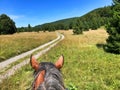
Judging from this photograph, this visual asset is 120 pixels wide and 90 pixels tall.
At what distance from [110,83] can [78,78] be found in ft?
5.95

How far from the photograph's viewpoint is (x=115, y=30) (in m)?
29.7

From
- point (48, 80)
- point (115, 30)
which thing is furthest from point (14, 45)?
point (48, 80)

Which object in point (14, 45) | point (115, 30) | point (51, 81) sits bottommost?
point (14, 45)

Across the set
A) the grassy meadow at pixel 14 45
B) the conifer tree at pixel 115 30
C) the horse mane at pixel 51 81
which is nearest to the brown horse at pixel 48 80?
the horse mane at pixel 51 81

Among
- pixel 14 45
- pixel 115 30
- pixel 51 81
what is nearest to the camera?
pixel 51 81

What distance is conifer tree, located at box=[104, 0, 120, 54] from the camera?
2872cm

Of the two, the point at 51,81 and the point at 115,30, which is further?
the point at 115,30

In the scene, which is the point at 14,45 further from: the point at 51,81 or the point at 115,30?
the point at 51,81

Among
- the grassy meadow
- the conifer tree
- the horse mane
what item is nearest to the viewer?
the horse mane

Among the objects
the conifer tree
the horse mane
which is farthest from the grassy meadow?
the horse mane

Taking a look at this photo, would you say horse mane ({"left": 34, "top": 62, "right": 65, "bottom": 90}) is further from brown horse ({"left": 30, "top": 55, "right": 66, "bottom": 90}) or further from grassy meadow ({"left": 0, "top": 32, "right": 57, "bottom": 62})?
grassy meadow ({"left": 0, "top": 32, "right": 57, "bottom": 62})

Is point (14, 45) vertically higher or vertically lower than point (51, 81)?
lower

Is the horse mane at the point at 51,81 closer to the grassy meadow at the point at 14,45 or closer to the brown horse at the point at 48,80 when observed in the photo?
the brown horse at the point at 48,80

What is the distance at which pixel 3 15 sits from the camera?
10806 centimetres
